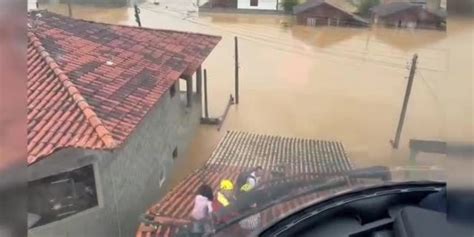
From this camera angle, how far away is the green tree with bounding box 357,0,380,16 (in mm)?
2580

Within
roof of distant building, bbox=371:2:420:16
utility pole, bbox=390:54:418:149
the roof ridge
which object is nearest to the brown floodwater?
utility pole, bbox=390:54:418:149

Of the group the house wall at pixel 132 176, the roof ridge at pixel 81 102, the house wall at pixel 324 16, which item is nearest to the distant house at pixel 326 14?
the house wall at pixel 324 16

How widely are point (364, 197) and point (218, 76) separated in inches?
76.3

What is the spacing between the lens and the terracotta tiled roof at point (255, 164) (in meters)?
1.16

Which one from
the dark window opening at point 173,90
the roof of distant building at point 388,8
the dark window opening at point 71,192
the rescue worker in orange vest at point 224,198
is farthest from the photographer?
the roof of distant building at point 388,8

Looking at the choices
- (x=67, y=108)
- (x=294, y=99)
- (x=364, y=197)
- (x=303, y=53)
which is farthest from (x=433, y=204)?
(x=303, y=53)

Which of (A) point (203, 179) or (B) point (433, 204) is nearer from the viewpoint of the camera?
(B) point (433, 204)

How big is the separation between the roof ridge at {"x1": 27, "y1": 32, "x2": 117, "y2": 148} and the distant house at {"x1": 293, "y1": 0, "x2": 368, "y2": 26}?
140 cm

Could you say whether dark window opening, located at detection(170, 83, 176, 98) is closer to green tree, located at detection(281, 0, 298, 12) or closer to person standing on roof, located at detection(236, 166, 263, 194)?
person standing on roof, located at detection(236, 166, 263, 194)

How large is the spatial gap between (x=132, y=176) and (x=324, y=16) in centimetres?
162

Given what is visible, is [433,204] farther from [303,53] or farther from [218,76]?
[303,53]

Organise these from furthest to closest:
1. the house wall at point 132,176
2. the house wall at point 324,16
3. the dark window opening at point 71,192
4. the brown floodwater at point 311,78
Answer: the house wall at point 324,16, the brown floodwater at point 311,78, the house wall at point 132,176, the dark window opening at point 71,192

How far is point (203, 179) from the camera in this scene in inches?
57.1

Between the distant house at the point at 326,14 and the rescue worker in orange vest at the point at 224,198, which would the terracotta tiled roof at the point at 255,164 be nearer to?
the rescue worker in orange vest at the point at 224,198
